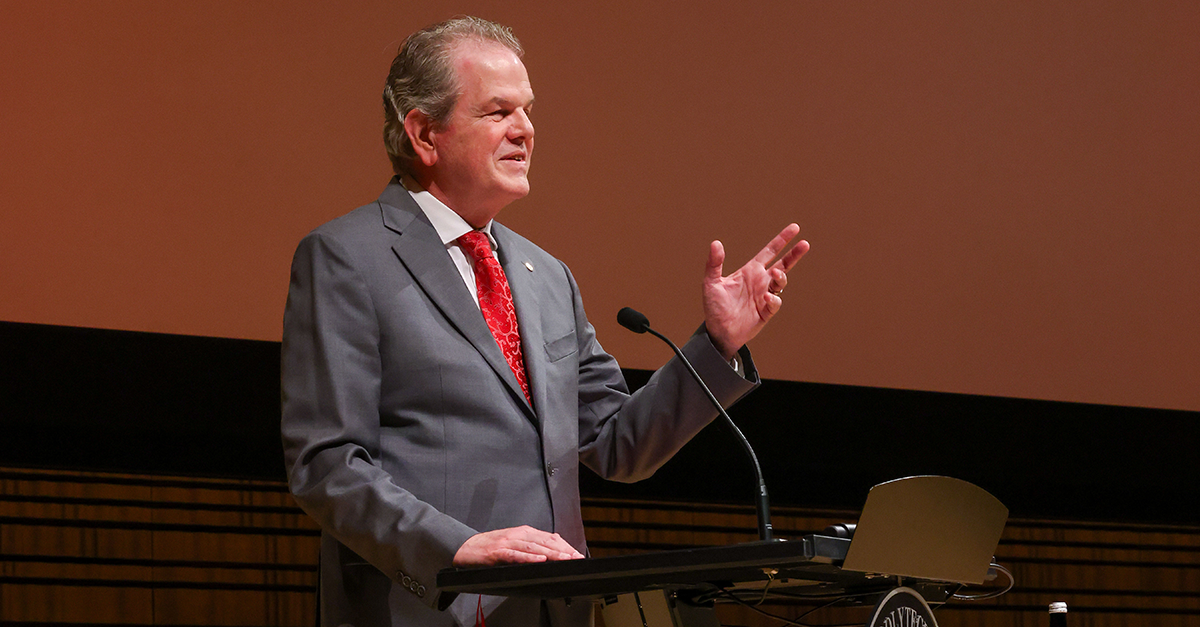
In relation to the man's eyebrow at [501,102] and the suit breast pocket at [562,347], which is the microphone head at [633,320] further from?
the man's eyebrow at [501,102]

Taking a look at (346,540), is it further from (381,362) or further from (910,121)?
(910,121)

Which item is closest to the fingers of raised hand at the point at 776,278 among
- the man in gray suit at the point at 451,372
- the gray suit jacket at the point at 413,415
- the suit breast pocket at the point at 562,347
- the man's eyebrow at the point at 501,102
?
the man in gray suit at the point at 451,372

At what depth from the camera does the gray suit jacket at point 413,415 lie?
5.34ft

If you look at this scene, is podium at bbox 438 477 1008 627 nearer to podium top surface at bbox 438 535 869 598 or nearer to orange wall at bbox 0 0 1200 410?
podium top surface at bbox 438 535 869 598

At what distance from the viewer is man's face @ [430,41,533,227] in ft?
6.19

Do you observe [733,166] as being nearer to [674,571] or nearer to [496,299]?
[496,299]

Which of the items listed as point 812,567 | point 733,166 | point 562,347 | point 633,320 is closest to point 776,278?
point 633,320

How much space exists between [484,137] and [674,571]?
772mm

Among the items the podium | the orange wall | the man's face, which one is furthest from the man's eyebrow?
Answer: the orange wall

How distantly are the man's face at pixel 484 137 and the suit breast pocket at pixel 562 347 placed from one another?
205 mm

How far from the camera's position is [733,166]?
154 inches

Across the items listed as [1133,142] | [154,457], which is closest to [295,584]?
[154,457]

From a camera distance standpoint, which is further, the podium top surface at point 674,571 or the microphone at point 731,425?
the microphone at point 731,425

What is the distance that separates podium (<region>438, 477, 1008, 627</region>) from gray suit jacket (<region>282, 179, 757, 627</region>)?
192mm
